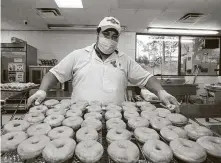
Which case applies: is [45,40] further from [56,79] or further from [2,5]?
[56,79]

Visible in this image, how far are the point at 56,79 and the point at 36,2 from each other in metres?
2.52

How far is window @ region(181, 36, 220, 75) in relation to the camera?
260 inches

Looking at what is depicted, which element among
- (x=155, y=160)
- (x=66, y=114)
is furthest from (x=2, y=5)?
(x=155, y=160)

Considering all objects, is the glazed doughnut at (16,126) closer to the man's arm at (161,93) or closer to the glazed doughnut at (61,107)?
the glazed doughnut at (61,107)

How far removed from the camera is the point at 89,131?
1.09m

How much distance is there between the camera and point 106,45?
2.23 meters

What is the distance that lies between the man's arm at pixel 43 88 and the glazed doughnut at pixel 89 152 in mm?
873

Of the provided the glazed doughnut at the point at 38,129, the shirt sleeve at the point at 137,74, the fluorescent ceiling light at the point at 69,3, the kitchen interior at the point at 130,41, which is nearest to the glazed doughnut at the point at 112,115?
the glazed doughnut at the point at 38,129

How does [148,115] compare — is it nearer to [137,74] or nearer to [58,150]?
[58,150]

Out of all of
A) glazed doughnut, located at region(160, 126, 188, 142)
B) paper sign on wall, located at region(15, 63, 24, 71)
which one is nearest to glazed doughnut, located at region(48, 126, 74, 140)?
glazed doughnut, located at region(160, 126, 188, 142)

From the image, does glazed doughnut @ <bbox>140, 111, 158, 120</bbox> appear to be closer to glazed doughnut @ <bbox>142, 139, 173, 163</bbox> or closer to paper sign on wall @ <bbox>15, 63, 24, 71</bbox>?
glazed doughnut @ <bbox>142, 139, 173, 163</bbox>

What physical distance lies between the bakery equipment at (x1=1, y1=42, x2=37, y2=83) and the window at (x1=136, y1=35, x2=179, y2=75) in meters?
3.80

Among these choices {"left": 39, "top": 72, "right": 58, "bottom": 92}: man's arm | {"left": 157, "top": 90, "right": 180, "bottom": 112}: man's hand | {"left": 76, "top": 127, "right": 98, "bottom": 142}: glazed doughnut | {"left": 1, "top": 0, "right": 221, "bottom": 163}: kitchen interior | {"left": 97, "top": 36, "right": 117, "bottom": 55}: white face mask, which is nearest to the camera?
{"left": 76, "top": 127, "right": 98, "bottom": 142}: glazed doughnut

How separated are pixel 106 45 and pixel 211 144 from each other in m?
1.60
